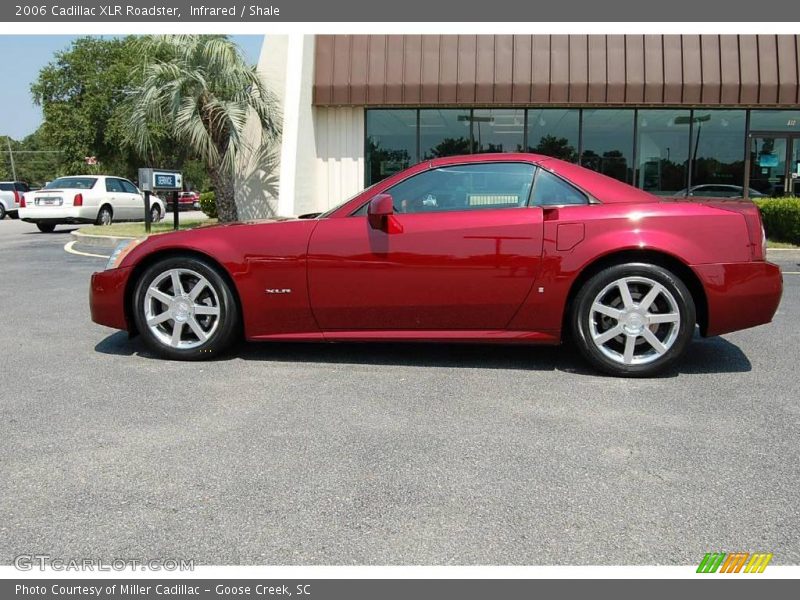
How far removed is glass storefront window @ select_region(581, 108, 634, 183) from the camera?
577 inches

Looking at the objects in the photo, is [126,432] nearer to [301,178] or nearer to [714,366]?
[714,366]

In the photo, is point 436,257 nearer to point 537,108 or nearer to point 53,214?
point 537,108

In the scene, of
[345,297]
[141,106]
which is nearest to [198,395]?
[345,297]

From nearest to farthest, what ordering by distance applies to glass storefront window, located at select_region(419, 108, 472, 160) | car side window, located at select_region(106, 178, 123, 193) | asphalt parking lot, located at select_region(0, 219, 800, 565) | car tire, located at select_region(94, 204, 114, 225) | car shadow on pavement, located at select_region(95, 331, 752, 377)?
1. asphalt parking lot, located at select_region(0, 219, 800, 565)
2. car shadow on pavement, located at select_region(95, 331, 752, 377)
3. glass storefront window, located at select_region(419, 108, 472, 160)
4. car tire, located at select_region(94, 204, 114, 225)
5. car side window, located at select_region(106, 178, 123, 193)

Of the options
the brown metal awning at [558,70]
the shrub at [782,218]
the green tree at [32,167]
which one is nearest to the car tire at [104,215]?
the brown metal awning at [558,70]

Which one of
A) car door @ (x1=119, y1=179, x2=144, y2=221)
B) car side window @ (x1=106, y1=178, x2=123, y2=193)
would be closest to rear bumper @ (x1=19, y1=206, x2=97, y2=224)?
car side window @ (x1=106, y1=178, x2=123, y2=193)

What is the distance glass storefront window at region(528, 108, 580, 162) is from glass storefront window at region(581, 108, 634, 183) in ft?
0.75

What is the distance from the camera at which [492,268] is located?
4398mm

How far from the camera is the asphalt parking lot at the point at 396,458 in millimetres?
2383

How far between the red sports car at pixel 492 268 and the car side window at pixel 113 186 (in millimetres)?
16673

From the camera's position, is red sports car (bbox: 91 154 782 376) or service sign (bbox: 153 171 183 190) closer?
red sports car (bbox: 91 154 782 376)

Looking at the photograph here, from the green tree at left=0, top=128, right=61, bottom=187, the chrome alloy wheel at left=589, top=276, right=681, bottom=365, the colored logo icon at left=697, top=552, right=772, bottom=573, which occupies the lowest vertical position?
the colored logo icon at left=697, top=552, right=772, bottom=573

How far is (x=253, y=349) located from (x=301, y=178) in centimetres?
937

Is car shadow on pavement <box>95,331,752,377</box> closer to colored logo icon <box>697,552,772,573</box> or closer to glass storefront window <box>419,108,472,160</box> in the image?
colored logo icon <box>697,552,772,573</box>
